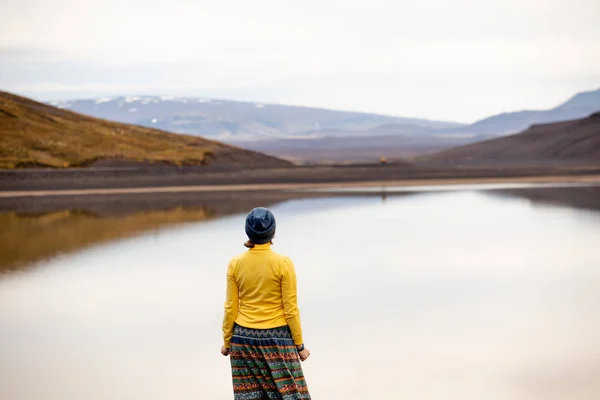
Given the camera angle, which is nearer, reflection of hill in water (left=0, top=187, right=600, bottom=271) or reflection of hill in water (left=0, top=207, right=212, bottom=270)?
reflection of hill in water (left=0, top=207, right=212, bottom=270)

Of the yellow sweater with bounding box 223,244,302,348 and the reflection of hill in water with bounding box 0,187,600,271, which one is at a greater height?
the yellow sweater with bounding box 223,244,302,348

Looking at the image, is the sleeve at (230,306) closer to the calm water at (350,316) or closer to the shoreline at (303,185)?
the calm water at (350,316)

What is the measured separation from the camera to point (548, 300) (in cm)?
883

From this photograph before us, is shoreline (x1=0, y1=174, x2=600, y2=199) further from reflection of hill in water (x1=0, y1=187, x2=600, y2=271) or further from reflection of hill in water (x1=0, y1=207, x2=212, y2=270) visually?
reflection of hill in water (x1=0, y1=207, x2=212, y2=270)

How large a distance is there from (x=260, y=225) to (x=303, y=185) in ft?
87.3

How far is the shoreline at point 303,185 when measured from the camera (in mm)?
27625

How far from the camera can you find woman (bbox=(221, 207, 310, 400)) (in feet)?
13.4

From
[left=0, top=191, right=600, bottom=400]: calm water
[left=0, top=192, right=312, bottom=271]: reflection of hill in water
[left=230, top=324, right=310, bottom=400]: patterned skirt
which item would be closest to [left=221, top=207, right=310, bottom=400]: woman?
[left=230, top=324, right=310, bottom=400]: patterned skirt

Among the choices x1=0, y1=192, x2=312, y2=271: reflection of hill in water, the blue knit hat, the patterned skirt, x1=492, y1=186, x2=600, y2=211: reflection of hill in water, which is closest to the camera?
the blue knit hat

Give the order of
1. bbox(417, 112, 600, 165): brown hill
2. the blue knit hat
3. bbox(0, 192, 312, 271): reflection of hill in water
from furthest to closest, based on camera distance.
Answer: bbox(417, 112, 600, 165): brown hill < bbox(0, 192, 312, 271): reflection of hill in water < the blue knit hat

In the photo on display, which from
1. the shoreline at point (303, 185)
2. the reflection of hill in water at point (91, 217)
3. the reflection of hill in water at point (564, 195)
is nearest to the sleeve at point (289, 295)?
the reflection of hill in water at point (91, 217)

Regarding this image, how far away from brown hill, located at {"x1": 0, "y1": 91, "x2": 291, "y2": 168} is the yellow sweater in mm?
30755

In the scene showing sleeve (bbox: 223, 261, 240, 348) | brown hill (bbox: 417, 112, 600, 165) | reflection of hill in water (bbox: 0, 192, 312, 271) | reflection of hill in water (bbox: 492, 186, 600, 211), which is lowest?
reflection of hill in water (bbox: 492, 186, 600, 211)

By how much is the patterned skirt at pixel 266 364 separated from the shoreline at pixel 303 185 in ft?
75.1
